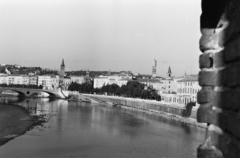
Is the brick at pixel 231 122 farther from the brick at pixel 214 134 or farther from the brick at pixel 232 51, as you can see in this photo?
the brick at pixel 232 51

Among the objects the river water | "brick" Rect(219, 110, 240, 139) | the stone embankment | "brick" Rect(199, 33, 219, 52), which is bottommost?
the river water

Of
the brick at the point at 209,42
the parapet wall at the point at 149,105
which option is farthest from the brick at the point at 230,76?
the parapet wall at the point at 149,105

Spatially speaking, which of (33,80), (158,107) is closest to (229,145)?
(158,107)

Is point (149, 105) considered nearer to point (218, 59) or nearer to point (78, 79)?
point (218, 59)

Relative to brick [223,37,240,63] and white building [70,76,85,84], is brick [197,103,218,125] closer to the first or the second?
brick [223,37,240,63]

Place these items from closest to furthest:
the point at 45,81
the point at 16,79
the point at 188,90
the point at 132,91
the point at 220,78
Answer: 1. the point at 220,78
2. the point at 188,90
3. the point at 132,91
4. the point at 45,81
5. the point at 16,79

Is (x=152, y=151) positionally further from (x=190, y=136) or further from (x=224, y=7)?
(x=224, y=7)

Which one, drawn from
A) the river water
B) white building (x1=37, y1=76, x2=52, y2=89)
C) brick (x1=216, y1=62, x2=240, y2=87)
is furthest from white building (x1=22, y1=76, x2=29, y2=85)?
brick (x1=216, y1=62, x2=240, y2=87)
